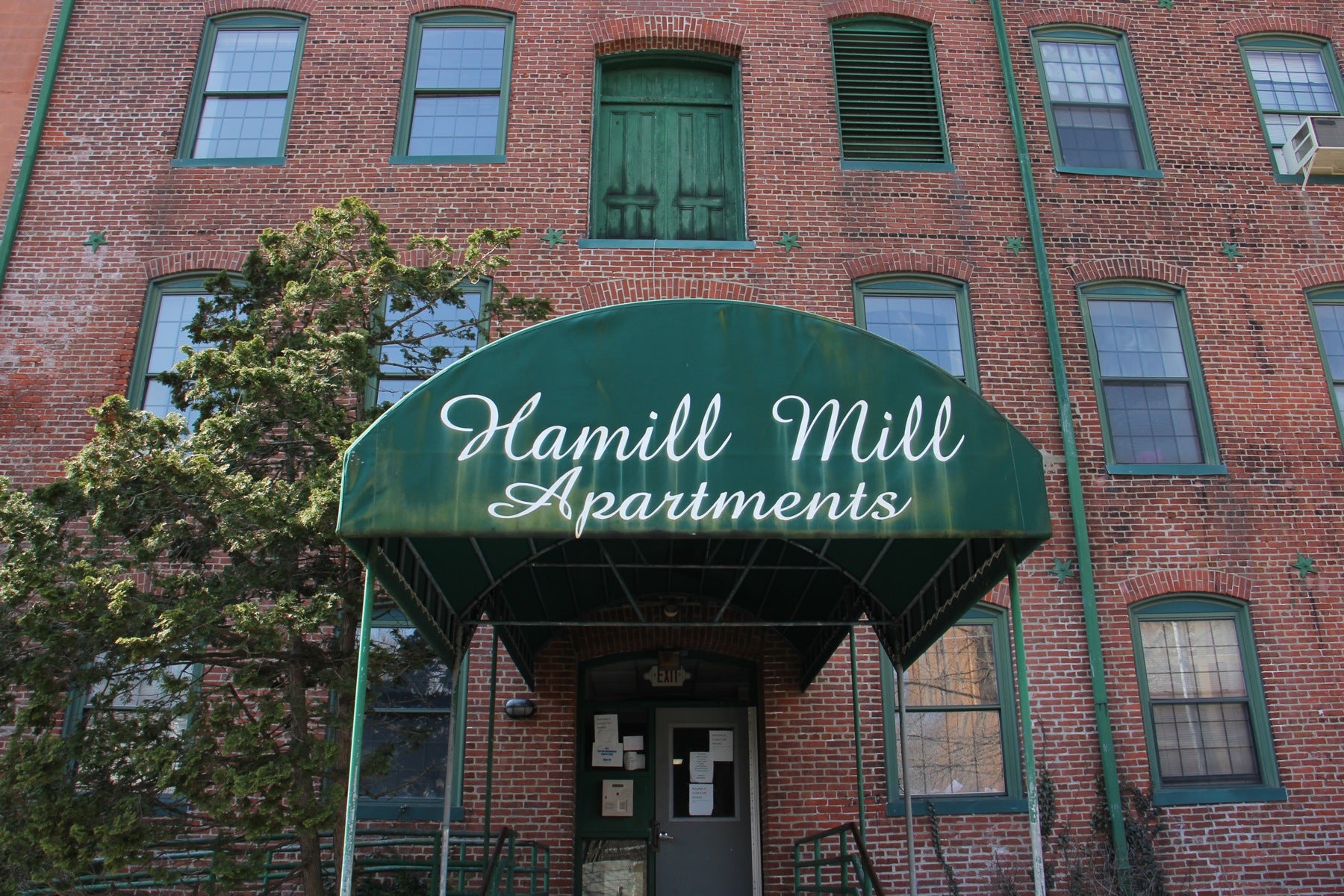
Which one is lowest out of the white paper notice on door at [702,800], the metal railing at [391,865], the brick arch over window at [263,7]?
the metal railing at [391,865]

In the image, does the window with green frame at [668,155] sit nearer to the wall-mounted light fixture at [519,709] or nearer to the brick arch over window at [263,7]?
the brick arch over window at [263,7]

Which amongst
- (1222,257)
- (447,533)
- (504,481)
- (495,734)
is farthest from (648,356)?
(1222,257)

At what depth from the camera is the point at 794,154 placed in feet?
38.9

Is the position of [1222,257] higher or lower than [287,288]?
higher

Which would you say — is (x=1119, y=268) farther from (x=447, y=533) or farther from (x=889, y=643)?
(x=447, y=533)

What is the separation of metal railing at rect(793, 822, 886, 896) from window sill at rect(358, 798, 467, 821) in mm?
2888

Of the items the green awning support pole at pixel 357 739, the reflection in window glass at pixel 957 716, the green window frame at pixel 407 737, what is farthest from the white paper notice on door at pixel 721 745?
the green awning support pole at pixel 357 739

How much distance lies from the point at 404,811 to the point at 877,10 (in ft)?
33.4

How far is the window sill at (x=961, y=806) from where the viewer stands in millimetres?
9422

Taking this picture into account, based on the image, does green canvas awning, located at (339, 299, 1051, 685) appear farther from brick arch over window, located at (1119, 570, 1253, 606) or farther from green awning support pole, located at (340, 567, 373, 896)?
brick arch over window, located at (1119, 570, 1253, 606)

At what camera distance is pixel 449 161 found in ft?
38.2

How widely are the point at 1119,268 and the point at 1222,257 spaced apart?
1221mm

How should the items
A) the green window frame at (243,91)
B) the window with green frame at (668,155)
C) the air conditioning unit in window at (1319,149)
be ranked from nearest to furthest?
1. the window with green frame at (668,155)
2. the green window frame at (243,91)
3. the air conditioning unit in window at (1319,149)

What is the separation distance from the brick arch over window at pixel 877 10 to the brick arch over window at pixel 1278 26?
12.0ft
